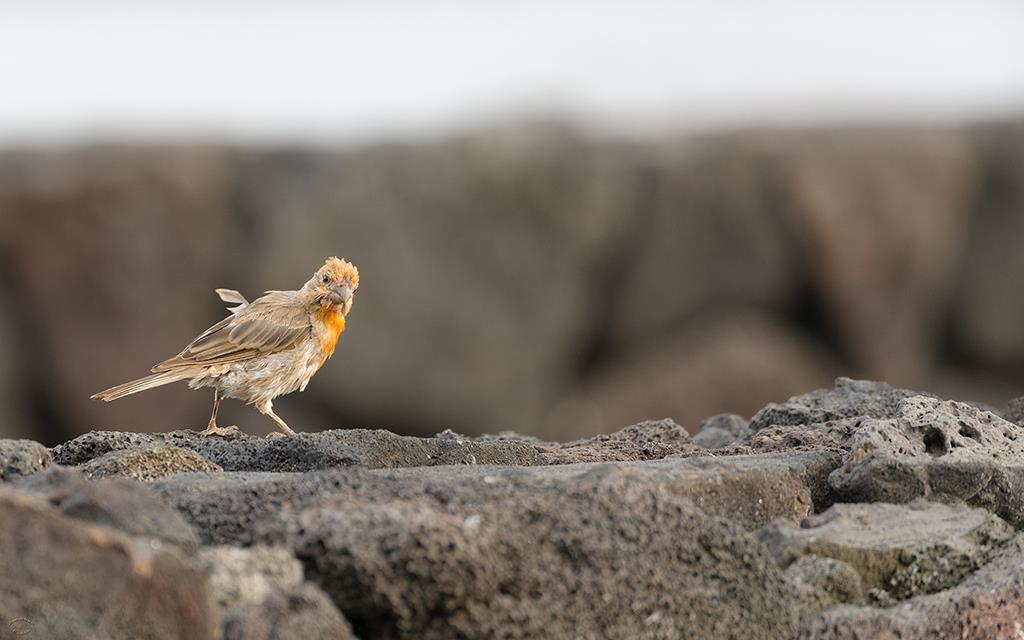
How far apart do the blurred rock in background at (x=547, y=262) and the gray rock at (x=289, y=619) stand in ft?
33.4

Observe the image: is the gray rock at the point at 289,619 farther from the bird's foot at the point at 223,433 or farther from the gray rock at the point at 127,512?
the bird's foot at the point at 223,433

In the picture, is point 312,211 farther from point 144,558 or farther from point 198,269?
point 144,558

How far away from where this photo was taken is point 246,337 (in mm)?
5348

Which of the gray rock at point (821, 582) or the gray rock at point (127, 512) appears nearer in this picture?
the gray rock at point (127, 512)

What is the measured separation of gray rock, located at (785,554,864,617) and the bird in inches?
107

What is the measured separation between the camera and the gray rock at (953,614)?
2.82 m

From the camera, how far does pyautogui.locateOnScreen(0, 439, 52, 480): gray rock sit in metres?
3.07

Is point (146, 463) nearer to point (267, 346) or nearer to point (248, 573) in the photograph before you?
point (248, 573)

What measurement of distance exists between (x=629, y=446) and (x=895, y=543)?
1.22 metres

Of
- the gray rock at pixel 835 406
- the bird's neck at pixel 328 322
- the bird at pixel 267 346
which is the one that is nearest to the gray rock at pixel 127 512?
the gray rock at pixel 835 406

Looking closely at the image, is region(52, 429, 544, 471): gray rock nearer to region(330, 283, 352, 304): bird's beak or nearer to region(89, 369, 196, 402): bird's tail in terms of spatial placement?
region(89, 369, 196, 402): bird's tail

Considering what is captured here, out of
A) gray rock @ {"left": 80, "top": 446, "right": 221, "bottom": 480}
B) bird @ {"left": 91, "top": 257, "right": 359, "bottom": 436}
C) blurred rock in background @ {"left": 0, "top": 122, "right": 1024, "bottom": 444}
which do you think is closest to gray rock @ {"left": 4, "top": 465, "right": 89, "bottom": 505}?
gray rock @ {"left": 80, "top": 446, "right": 221, "bottom": 480}

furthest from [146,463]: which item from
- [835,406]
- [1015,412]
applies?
[1015,412]

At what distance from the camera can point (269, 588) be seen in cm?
235
